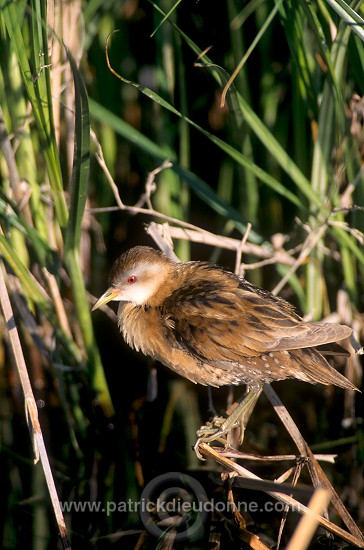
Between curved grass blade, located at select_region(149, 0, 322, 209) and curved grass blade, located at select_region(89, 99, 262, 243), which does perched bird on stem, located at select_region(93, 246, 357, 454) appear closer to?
curved grass blade, located at select_region(89, 99, 262, 243)

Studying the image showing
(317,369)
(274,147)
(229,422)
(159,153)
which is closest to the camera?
(317,369)

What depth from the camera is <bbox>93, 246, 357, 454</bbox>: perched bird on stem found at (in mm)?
3645

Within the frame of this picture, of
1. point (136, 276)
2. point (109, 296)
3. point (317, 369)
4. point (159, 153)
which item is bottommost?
point (317, 369)

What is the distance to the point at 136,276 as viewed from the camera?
4184 millimetres

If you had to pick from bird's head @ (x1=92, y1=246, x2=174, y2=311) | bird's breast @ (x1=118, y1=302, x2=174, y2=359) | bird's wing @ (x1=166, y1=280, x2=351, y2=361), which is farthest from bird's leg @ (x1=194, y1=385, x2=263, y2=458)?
bird's head @ (x1=92, y1=246, x2=174, y2=311)

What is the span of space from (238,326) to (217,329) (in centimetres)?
10

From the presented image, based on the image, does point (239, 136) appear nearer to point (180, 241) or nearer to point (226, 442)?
point (180, 241)

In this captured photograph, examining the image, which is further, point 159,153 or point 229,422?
point 159,153

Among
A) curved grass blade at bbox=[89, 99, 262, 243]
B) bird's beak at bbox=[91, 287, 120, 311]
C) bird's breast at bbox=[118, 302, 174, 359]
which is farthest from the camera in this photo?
curved grass blade at bbox=[89, 99, 262, 243]

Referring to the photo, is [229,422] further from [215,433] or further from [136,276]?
[136,276]

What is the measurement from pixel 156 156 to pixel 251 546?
92.1 inches

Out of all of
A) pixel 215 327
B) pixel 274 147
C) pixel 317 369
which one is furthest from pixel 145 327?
pixel 274 147

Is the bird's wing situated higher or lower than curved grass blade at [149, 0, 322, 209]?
lower

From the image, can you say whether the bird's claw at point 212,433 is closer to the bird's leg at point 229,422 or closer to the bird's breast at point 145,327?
the bird's leg at point 229,422
